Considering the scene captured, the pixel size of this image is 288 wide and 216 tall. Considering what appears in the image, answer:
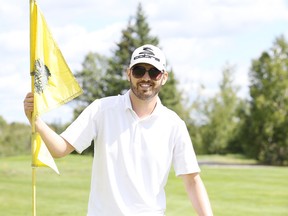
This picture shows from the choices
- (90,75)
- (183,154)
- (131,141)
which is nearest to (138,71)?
(131,141)

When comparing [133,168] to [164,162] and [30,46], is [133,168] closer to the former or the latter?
[164,162]

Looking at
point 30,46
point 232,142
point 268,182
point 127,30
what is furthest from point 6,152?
point 30,46

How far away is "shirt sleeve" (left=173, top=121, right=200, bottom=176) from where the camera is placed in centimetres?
424

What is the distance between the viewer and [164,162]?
4148 mm

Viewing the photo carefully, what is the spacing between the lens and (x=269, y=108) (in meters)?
54.2

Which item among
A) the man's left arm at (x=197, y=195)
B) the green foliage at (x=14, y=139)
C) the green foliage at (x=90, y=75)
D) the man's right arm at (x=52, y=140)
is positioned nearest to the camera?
the man's right arm at (x=52, y=140)

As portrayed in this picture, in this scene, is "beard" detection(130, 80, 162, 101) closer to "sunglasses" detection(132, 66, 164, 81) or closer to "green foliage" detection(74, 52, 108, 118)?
"sunglasses" detection(132, 66, 164, 81)

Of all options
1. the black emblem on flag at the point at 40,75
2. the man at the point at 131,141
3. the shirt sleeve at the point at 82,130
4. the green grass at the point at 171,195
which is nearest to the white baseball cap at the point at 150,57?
the man at the point at 131,141

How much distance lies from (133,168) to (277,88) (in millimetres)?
51486

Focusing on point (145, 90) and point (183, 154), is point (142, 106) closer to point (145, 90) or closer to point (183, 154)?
point (145, 90)

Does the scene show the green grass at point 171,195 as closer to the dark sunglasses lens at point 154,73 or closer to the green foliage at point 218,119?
the dark sunglasses lens at point 154,73

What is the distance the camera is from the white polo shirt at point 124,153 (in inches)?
159

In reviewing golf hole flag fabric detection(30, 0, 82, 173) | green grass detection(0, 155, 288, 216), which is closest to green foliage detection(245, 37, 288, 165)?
green grass detection(0, 155, 288, 216)

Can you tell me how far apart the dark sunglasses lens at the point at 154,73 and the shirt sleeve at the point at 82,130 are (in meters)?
0.39
